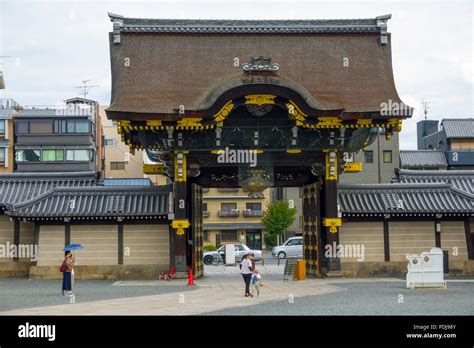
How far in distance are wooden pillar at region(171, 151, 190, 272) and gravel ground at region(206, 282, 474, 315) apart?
8.67 metres

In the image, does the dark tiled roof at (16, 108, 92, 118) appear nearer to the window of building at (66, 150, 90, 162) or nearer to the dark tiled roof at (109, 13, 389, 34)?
the window of building at (66, 150, 90, 162)

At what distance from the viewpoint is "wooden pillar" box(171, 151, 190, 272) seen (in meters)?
32.2

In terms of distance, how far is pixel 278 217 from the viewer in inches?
3009

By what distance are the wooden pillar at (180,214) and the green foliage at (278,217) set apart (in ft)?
145

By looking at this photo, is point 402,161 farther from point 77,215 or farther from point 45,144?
point 77,215

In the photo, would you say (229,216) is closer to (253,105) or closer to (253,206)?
(253,206)

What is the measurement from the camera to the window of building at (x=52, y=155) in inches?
3145

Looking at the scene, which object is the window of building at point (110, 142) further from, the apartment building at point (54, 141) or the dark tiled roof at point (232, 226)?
the dark tiled roof at point (232, 226)

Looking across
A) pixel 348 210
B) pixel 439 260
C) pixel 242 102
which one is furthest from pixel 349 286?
pixel 242 102

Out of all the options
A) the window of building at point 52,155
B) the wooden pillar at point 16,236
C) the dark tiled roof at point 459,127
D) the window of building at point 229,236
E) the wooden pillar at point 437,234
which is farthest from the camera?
the dark tiled roof at point 459,127

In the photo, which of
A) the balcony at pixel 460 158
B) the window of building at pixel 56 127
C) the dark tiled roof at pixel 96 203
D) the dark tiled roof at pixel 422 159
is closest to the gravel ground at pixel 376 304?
the dark tiled roof at pixel 96 203

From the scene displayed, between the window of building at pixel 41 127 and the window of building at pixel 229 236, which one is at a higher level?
the window of building at pixel 41 127

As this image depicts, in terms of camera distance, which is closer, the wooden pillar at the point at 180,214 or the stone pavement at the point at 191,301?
the stone pavement at the point at 191,301
